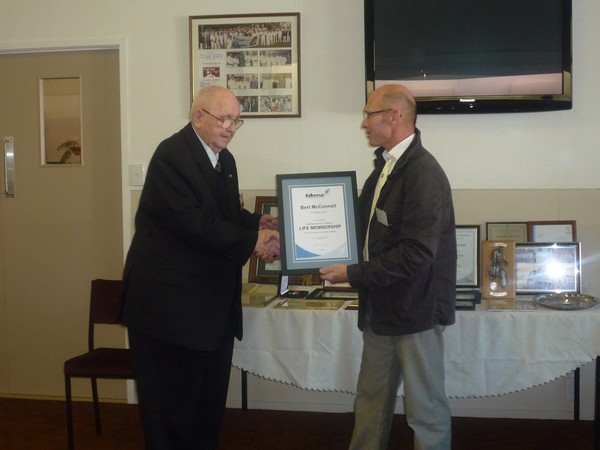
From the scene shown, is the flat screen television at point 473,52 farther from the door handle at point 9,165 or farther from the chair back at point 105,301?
the door handle at point 9,165

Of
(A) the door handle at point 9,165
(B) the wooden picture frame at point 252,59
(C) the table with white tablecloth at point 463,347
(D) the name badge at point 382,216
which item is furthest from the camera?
(A) the door handle at point 9,165

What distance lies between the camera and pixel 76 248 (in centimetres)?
378

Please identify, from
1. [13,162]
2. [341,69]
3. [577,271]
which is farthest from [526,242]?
[13,162]

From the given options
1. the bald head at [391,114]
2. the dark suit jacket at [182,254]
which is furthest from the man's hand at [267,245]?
the bald head at [391,114]

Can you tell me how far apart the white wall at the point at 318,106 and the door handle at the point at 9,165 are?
0.53 m

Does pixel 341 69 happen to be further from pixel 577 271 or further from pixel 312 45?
pixel 577 271

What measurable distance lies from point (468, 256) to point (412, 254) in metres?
1.12

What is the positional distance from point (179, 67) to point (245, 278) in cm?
118

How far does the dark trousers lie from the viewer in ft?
7.81

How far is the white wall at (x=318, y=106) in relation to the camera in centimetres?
331

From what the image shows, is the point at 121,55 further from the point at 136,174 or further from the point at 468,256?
the point at 468,256

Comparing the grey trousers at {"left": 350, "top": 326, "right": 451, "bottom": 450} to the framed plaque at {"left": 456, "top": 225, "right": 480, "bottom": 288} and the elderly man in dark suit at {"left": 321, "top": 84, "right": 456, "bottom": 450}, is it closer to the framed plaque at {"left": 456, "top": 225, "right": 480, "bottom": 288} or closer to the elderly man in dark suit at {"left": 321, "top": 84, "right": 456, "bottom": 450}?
the elderly man in dark suit at {"left": 321, "top": 84, "right": 456, "bottom": 450}

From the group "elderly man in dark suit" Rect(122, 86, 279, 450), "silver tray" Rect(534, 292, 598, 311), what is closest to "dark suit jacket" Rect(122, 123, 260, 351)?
"elderly man in dark suit" Rect(122, 86, 279, 450)

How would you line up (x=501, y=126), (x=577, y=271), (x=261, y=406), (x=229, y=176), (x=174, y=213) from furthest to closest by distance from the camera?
(x=261, y=406) → (x=501, y=126) → (x=577, y=271) → (x=229, y=176) → (x=174, y=213)
